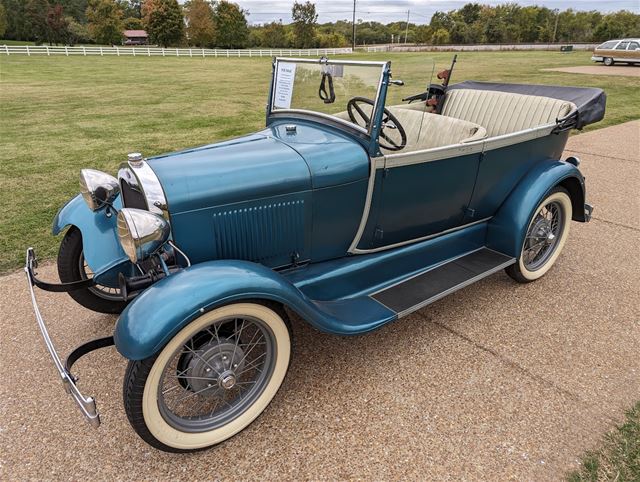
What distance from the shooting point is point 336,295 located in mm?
2795

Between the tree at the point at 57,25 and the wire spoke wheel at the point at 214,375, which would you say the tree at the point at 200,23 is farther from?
the wire spoke wheel at the point at 214,375

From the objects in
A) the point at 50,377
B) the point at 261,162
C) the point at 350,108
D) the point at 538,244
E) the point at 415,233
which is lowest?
the point at 50,377

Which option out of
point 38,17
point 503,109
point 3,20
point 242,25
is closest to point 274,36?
point 242,25

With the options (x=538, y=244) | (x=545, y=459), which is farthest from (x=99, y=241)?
(x=538, y=244)

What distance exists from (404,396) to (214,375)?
1075 millimetres

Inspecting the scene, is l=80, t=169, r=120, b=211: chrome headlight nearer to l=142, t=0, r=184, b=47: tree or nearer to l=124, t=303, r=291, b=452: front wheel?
l=124, t=303, r=291, b=452: front wheel

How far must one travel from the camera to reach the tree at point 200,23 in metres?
54.0

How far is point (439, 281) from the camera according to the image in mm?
3051

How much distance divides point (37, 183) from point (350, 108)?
16.2 feet

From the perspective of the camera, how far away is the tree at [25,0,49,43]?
5125cm

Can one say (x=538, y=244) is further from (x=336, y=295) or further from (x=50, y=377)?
(x=50, y=377)

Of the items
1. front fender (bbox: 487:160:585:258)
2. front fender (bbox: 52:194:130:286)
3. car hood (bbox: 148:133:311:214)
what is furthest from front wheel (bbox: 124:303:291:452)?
front fender (bbox: 487:160:585:258)

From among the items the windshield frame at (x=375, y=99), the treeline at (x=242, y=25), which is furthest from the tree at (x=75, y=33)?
the windshield frame at (x=375, y=99)

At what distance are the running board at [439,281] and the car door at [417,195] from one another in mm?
288
